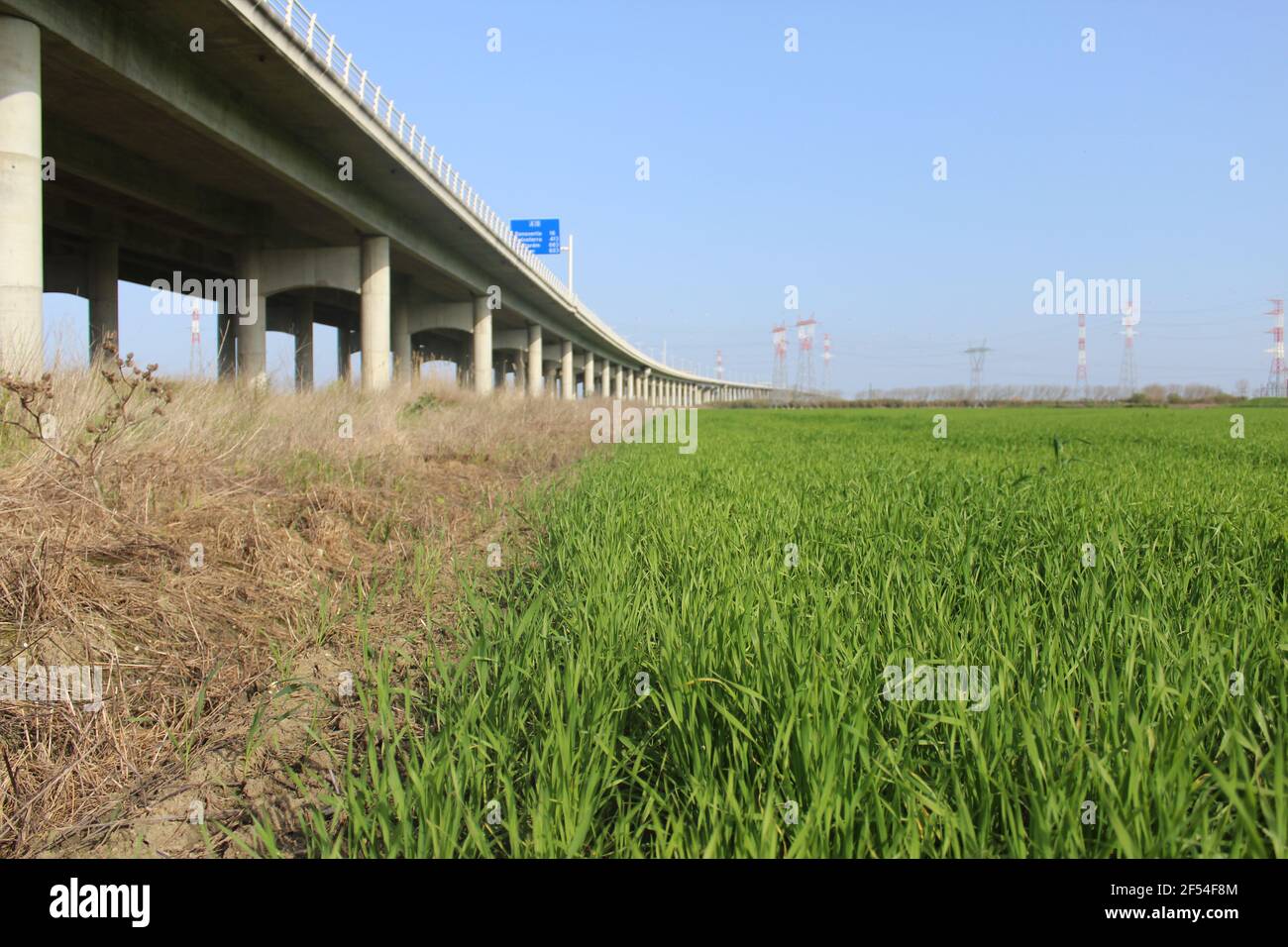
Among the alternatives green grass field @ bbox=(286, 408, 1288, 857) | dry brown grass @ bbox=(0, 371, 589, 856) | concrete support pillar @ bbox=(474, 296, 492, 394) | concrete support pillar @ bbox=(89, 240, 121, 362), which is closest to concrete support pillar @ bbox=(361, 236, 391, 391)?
concrete support pillar @ bbox=(89, 240, 121, 362)

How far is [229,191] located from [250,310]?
419 cm

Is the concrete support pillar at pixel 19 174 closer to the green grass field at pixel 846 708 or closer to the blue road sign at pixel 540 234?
the green grass field at pixel 846 708

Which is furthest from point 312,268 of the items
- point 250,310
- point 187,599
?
point 187,599

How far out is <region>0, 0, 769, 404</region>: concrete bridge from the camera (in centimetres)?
1130

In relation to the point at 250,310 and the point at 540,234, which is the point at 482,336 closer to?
the point at 250,310

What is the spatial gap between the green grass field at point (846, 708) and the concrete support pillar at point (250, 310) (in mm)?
23359

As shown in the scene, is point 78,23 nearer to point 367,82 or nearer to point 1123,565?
point 367,82

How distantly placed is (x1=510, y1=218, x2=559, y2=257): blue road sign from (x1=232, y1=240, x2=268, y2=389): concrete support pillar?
25.2 meters

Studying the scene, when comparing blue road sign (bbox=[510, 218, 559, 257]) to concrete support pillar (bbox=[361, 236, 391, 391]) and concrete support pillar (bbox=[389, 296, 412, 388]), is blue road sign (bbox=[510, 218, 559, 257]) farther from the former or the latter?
concrete support pillar (bbox=[361, 236, 391, 391])

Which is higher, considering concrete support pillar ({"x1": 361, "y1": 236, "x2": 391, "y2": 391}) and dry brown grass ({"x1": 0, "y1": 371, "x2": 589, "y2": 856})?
A: concrete support pillar ({"x1": 361, "y1": 236, "x2": 391, "y2": 391})

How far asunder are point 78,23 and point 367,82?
711 centimetres

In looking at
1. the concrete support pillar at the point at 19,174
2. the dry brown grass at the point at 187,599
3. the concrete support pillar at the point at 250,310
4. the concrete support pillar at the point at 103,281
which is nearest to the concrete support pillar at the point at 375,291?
the concrete support pillar at the point at 250,310

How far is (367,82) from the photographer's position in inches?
716
